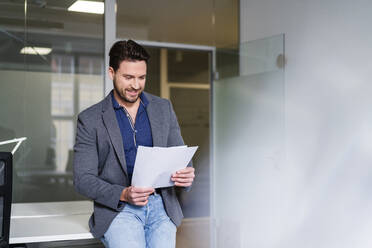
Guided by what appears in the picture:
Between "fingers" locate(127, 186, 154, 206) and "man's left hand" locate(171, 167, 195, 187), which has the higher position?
"man's left hand" locate(171, 167, 195, 187)

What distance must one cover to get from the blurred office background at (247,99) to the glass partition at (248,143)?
0.04ft

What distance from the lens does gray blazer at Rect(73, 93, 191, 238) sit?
73.2 inches

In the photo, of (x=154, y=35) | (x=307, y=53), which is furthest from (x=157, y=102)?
(x=154, y=35)

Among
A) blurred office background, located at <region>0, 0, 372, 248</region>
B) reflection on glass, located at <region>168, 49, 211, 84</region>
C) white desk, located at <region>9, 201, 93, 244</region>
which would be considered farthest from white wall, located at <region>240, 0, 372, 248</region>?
reflection on glass, located at <region>168, 49, 211, 84</region>

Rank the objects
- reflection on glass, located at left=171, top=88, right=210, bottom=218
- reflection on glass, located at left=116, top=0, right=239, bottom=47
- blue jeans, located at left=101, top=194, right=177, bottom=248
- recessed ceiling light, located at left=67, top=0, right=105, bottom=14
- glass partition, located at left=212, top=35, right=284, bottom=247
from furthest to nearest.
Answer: reflection on glass, located at left=171, top=88, right=210, bottom=218 → reflection on glass, located at left=116, top=0, right=239, bottom=47 → recessed ceiling light, located at left=67, top=0, right=105, bottom=14 → glass partition, located at left=212, top=35, right=284, bottom=247 → blue jeans, located at left=101, top=194, right=177, bottom=248

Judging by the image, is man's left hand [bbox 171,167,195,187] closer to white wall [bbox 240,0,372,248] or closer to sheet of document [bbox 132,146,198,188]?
sheet of document [bbox 132,146,198,188]

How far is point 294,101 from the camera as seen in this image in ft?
12.9

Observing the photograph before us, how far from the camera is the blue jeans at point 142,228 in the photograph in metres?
1.84

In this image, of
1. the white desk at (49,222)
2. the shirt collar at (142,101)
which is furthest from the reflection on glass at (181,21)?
the shirt collar at (142,101)

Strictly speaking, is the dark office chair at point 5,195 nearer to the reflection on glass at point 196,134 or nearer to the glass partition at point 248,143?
the glass partition at point 248,143

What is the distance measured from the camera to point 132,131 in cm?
199

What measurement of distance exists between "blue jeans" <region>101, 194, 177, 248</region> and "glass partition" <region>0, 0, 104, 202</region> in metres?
2.41

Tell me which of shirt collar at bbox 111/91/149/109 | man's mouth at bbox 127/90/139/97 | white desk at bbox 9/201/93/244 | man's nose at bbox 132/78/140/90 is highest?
man's nose at bbox 132/78/140/90

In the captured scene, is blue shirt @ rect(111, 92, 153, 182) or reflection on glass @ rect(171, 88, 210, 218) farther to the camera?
reflection on glass @ rect(171, 88, 210, 218)
